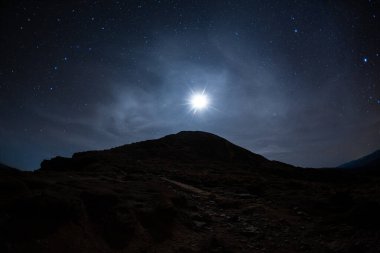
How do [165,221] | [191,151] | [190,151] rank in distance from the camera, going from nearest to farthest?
[165,221]
[190,151]
[191,151]

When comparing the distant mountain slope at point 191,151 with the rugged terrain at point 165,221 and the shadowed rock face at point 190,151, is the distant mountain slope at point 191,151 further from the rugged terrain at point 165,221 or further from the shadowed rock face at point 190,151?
the rugged terrain at point 165,221

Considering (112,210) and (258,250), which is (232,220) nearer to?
(258,250)

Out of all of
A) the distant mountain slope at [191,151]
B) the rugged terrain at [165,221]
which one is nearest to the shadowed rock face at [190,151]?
the distant mountain slope at [191,151]

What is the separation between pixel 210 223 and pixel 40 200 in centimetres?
726

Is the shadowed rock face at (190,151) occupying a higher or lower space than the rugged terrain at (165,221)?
higher

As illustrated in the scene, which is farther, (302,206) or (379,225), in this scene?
(302,206)

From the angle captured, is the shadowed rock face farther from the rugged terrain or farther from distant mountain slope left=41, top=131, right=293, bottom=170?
the rugged terrain

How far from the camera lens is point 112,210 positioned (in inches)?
369

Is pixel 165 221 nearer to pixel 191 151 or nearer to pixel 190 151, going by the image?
pixel 190 151

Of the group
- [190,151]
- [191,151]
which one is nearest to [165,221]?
[190,151]

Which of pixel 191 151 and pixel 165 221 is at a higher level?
pixel 191 151

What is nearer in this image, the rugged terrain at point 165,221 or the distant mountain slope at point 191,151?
the rugged terrain at point 165,221

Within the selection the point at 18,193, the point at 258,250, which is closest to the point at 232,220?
the point at 258,250

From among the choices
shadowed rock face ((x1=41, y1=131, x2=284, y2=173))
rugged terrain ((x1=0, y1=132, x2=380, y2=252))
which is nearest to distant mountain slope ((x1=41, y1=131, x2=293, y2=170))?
shadowed rock face ((x1=41, y1=131, x2=284, y2=173))
